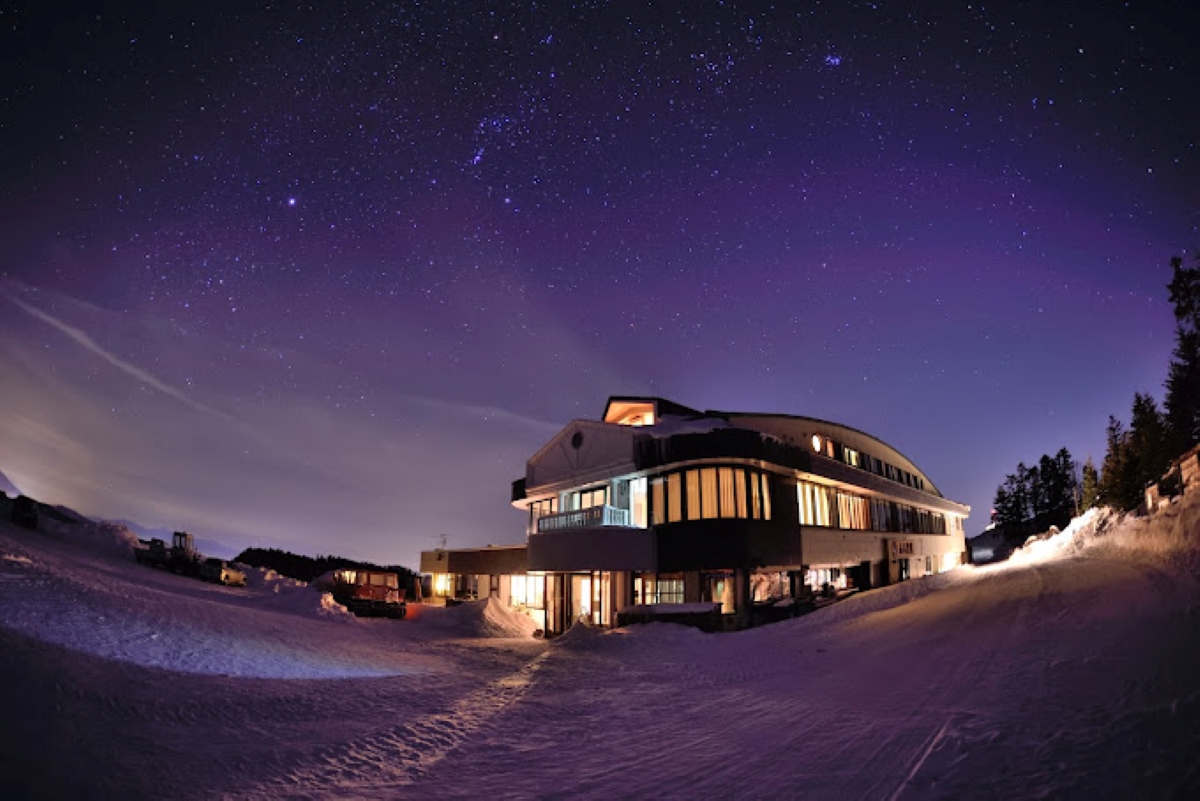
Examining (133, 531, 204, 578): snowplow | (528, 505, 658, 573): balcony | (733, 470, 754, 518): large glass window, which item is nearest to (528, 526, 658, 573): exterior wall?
(528, 505, 658, 573): balcony

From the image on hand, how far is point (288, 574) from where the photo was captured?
5969 cm

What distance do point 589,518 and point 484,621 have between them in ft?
25.2

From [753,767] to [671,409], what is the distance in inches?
998

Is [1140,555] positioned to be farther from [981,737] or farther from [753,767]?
[753,767]

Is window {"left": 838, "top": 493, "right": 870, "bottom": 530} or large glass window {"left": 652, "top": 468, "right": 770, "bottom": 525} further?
window {"left": 838, "top": 493, "right": 870, "bottom": 530}

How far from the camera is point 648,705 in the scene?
10078 millimetres

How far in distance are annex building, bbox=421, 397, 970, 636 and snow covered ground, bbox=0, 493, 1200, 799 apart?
7676 mm

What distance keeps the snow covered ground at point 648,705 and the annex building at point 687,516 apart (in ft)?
25.2

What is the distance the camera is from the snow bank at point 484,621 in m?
27.4

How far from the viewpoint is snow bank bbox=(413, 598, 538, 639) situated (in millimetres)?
27391

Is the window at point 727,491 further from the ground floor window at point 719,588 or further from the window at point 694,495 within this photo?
the ground floor window at point 719,588

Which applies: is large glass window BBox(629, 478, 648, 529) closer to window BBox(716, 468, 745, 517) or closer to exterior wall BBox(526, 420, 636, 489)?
exterior wall BBox(526, 420, 636, 489)

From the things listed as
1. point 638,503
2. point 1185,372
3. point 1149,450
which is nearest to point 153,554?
point 638,503

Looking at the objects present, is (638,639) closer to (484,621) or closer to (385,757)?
(385,757)
